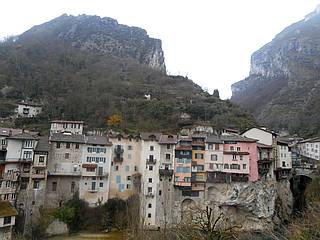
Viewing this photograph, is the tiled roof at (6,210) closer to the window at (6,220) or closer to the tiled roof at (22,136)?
the window at (6,220)

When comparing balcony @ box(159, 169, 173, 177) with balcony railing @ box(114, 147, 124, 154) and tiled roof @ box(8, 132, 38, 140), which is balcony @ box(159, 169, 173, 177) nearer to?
balcony railing @ box(114, 147, 124, 154)

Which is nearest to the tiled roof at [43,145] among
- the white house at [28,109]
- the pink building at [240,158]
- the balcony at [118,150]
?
the balcony at [118,150]

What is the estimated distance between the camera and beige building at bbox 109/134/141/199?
4462 centimetres

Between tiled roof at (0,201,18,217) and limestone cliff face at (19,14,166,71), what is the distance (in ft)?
312

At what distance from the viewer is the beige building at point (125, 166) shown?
146 ft

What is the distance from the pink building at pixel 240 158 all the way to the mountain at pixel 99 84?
1517 centimetres

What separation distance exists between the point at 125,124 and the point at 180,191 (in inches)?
765

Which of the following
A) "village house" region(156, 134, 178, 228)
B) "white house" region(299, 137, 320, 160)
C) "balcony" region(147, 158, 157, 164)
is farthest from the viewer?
"white house" region(299, 137, 320, 160)

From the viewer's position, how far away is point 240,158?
46.7 meters

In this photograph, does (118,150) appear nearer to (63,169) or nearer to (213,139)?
(63,169)

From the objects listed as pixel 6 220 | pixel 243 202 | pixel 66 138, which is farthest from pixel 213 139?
pixel 6 220

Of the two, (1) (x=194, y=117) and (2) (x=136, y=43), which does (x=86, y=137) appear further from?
(2) (x=136, y=43)

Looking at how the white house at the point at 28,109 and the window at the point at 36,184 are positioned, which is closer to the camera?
the window at the point at 36,184

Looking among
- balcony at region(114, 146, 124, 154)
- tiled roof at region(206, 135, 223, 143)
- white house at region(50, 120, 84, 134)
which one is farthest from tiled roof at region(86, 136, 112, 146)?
tiled roof at region(206, 135, 223, 143)
